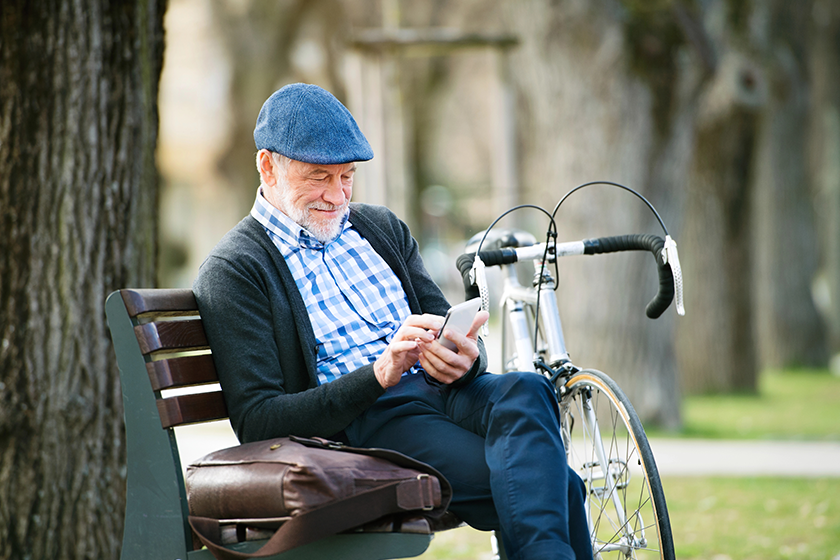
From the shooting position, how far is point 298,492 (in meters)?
2.23

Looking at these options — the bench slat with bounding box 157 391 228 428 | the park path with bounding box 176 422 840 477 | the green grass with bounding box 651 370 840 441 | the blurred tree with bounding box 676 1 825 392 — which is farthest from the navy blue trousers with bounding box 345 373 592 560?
the blurred tree with bounding box 676 1 825 392

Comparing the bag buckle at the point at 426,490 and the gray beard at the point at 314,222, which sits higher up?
the gray beard at the point at 314,222

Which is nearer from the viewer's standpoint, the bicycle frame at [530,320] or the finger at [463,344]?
the finger at [463,344]

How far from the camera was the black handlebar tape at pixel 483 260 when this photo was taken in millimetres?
3016

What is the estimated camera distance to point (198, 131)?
1833 centimetres

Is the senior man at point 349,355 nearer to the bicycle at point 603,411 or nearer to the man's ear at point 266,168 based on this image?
the man's ear at point 266,168

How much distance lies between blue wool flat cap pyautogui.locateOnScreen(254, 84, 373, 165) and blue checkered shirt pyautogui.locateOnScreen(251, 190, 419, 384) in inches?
8.8

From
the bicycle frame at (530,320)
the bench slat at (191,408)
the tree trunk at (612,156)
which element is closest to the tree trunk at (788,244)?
the tree trunk at (612,156)

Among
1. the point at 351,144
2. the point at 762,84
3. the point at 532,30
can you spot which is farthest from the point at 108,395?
the point at 762,84

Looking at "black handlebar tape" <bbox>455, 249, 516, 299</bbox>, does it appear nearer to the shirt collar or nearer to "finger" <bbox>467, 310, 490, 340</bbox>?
"finger" <bbox>467, 310, 490, 340</bbox>

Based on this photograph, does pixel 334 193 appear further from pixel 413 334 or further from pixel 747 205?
pixel 747 205

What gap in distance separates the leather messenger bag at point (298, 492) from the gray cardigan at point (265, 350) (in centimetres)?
18

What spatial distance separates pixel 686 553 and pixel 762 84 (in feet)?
18.9

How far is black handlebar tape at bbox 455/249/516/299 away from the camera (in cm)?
302
